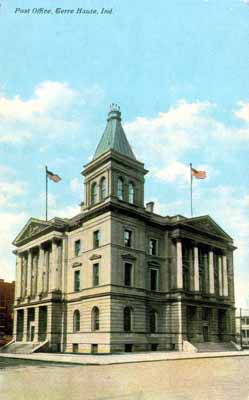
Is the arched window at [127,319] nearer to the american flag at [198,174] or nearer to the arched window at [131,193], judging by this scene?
the arched window at [131,193]

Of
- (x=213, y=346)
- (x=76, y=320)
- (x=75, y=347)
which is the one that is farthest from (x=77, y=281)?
(x=213, y=346)

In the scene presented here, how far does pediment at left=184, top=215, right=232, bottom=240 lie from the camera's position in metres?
44.3

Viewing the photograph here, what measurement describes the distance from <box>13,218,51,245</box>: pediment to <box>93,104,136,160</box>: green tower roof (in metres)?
9.33

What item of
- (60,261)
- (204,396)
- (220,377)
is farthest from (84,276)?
(204,396)

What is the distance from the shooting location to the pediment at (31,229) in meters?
45.8

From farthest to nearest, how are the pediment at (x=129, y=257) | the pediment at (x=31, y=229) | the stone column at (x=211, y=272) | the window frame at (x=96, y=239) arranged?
the pediment at (x=31, y=229), the stone column at (x=211, y=272), the window frame at (x=96, y=239), the pediment at (x=129, y=257)

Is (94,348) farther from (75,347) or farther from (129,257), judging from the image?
(129,257)

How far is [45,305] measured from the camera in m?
42.5

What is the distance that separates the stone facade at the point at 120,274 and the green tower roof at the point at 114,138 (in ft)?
0.38

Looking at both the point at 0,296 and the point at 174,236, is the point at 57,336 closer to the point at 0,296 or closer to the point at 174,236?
the point at 174,236

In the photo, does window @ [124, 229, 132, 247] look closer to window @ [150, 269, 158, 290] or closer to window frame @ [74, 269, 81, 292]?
window @ [150, 269, 158, 290]

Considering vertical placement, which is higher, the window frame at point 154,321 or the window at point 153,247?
the window at point 153,247

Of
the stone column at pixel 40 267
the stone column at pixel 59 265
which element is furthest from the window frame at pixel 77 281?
the stone column at pixel 40 267

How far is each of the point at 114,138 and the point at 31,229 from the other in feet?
47.7
